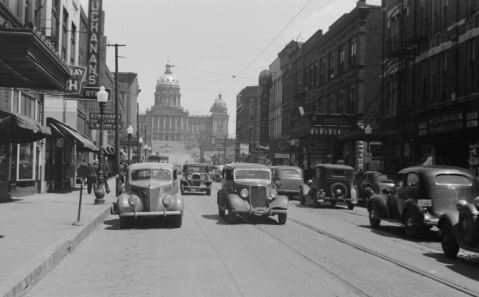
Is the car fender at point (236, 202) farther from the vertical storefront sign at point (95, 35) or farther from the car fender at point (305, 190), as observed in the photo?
the vertical storefront sign at point (95, 35)

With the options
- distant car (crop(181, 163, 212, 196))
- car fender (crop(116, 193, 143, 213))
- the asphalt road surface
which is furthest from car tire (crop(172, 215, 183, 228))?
distant car (crop(181, 163, 212, 196))

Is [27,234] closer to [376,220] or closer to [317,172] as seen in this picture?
[376,220]

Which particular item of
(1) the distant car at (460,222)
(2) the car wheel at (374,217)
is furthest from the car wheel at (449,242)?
(2) the car wheel at (374,217)

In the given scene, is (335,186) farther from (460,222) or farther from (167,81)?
(167,81)

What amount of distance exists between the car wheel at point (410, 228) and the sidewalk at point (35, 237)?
7.89 metres

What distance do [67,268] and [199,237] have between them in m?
4.22

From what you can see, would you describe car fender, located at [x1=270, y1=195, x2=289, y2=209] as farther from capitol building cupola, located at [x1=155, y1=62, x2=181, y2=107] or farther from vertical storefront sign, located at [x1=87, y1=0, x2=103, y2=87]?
capitol building cupola, located at [x1=155, y1=62, x2=181, y2=107]

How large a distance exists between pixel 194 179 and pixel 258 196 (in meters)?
15.1

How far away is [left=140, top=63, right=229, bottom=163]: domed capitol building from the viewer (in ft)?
578

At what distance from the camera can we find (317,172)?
22.9 meters

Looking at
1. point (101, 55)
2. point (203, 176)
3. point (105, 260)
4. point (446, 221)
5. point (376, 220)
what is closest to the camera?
point (105, 260)

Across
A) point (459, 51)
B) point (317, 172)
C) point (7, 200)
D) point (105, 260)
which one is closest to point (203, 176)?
point (317, 172)

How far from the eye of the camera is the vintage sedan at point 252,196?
14.9 m

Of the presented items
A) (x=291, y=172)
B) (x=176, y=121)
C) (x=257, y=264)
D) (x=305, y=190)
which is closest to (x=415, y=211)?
(x=257, y=264)
